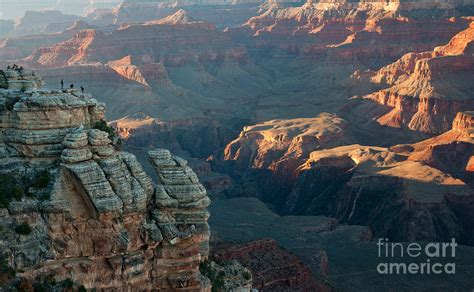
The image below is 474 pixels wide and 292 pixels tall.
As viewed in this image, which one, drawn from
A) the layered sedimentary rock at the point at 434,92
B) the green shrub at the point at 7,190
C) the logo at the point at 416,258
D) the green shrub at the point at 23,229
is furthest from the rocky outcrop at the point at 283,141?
the green shrub at the point at 23,229

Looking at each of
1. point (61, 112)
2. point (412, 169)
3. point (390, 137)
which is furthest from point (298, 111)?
point (61, 112)

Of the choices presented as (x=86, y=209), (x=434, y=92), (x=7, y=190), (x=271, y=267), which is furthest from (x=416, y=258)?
(x=434, y=92)

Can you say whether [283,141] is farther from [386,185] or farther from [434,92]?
[434,92]

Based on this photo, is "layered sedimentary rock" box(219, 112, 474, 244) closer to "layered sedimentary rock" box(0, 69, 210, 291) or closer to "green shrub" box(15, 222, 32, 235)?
"layered sedimentary rock" box(0, 69, 210, 291)

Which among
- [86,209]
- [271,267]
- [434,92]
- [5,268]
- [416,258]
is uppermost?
[86,209]

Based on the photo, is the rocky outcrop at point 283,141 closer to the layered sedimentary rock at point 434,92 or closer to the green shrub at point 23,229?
the layered sedimentary rock at point 434,92

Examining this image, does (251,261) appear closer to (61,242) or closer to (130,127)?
(61,242)
